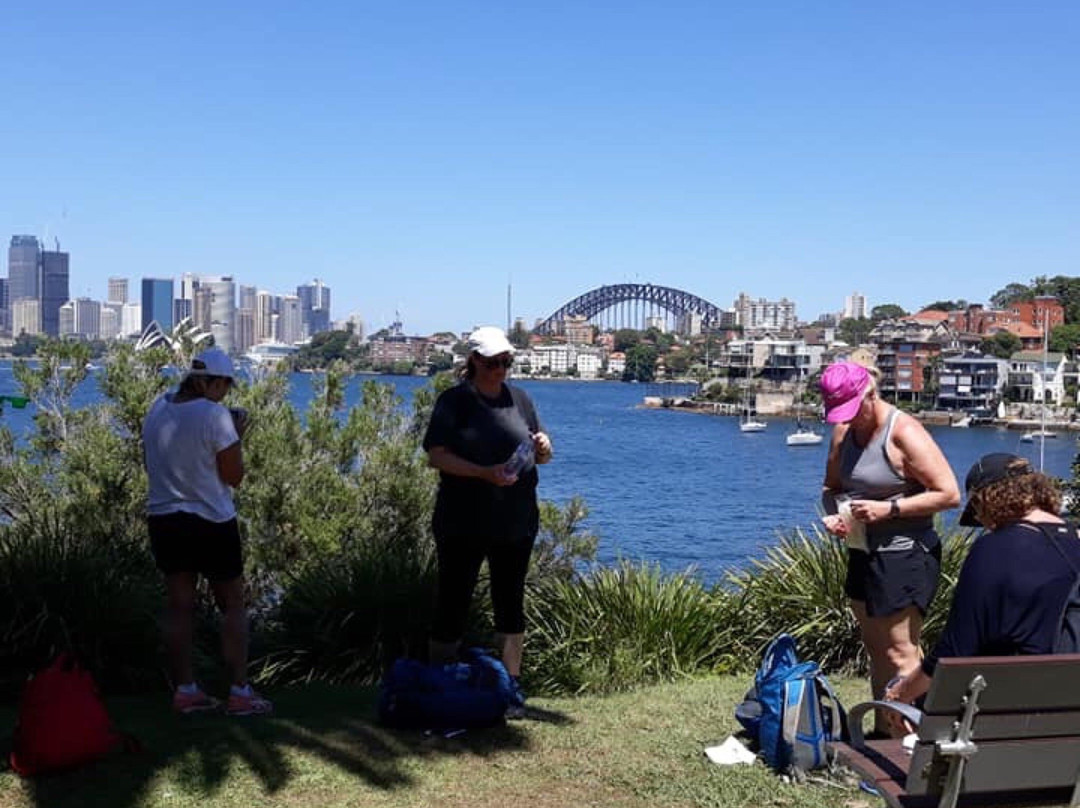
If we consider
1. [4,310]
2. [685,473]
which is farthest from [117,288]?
[685,473]

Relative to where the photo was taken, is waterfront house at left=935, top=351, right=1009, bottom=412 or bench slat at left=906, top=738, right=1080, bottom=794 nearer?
bench slat at left=906, top=738, right=1080, bottom=794

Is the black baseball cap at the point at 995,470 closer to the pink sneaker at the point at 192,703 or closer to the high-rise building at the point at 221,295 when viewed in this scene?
the pink sneaker at the point at 192,703

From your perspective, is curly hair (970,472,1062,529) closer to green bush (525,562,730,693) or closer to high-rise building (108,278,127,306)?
green bush (525,562,730,693)

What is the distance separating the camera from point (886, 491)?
Result: 4156 millimetres

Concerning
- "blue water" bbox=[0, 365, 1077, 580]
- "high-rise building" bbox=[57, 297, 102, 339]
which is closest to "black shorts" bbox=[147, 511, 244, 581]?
"blue water" bbox=[0, 365, 1077, 580]

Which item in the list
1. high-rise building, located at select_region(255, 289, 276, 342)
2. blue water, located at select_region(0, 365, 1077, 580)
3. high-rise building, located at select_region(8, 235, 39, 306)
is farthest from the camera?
high-rise building, located at select_region(255, 289, 276, 342)

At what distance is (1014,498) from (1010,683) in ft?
1.92

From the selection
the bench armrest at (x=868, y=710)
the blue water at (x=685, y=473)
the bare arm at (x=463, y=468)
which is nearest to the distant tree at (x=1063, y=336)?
the blue water at (x=685, y=473)

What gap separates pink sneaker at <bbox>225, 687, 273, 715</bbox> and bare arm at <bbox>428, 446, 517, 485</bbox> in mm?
1181

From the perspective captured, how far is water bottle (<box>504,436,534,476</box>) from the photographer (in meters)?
4.36

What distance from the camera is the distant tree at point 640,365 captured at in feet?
590

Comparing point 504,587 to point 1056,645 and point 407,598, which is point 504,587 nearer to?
point 407,598

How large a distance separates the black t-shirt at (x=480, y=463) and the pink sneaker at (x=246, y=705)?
3.24ft

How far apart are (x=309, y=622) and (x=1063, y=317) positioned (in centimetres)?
14130
